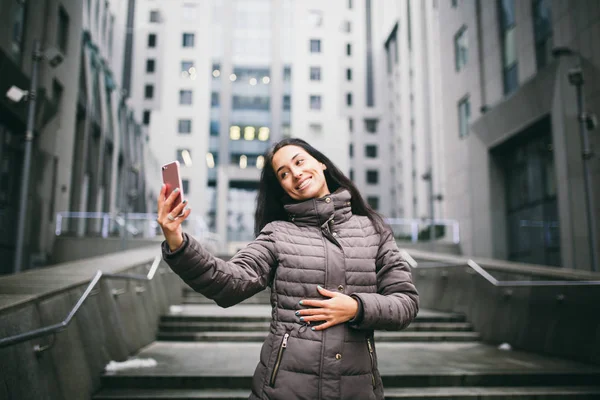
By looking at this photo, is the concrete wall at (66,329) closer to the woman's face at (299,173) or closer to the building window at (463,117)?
the woman's face at (299,173)

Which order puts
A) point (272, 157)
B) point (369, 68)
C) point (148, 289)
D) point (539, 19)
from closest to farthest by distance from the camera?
1. point (272, 157)
2. point (148, 289)
3. point (539, 19)
4. point (369, 68)

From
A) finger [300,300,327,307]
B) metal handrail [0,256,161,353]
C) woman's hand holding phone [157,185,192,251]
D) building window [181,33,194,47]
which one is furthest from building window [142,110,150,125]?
finger [300,300,327,307]

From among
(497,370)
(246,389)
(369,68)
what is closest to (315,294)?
(246,389)

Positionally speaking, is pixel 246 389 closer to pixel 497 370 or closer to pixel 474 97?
pixel 497 370

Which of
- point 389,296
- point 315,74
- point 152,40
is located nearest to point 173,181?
point 389,296

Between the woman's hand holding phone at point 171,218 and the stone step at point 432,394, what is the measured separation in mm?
3686

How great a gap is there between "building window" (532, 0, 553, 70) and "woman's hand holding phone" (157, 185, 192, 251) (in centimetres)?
1550

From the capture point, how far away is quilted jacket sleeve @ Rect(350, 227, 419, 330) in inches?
89.2

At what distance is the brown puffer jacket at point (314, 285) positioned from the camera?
7.40 ft

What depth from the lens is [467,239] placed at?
2098 centimetres

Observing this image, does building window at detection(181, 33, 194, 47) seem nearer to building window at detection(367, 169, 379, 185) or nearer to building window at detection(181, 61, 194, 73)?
building window at detection(181, 61, 194, 73)

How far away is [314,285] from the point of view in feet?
7.80

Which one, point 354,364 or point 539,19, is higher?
point 539,19

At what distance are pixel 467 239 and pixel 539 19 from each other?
8598 millimetres
